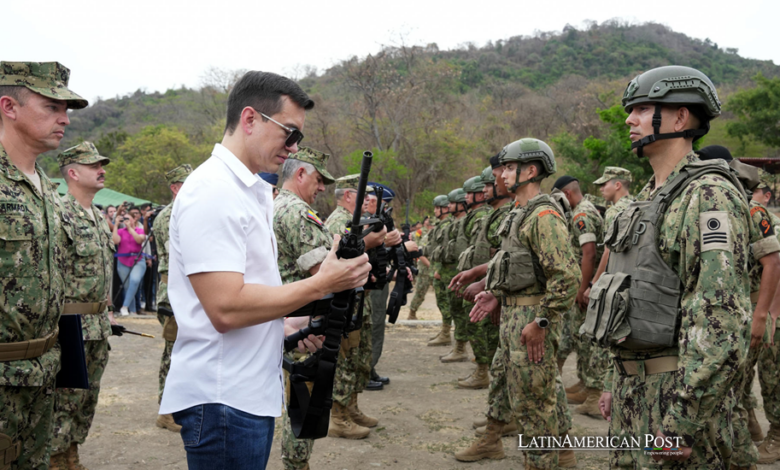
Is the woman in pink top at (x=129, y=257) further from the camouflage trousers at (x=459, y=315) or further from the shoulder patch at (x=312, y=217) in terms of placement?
the shoulder patch at (x=312, y=217)

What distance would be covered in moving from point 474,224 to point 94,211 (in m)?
5.26

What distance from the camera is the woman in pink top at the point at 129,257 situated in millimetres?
13281

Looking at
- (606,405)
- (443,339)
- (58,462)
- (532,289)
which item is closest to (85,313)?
(58,462)

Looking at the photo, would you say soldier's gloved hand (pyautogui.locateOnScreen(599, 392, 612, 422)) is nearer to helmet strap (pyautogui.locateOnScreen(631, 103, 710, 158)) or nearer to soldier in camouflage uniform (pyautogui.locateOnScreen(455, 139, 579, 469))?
soldier in camouflage uniform (pyautogui.locateOnScreen(455, 139, 579, 469))

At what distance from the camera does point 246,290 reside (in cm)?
198

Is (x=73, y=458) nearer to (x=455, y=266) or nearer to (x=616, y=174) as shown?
(x=455, y=266)

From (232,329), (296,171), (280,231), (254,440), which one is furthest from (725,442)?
(296,171)

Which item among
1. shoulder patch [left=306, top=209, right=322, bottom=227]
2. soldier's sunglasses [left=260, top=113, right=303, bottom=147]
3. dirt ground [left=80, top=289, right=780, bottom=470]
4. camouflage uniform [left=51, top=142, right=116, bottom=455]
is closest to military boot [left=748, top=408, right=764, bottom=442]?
dirt ground [left=80, top=289, right=780, bottom=470]

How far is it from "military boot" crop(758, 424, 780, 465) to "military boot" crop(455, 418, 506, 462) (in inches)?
94.1

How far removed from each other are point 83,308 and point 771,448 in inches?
251

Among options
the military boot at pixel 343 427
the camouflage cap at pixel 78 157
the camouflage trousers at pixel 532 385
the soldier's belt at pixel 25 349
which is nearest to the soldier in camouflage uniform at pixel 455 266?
the military boot at pixel 343 427

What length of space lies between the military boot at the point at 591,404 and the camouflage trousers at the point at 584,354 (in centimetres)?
9

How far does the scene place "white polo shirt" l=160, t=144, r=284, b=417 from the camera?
1.99 meters

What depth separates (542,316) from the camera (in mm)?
4191
